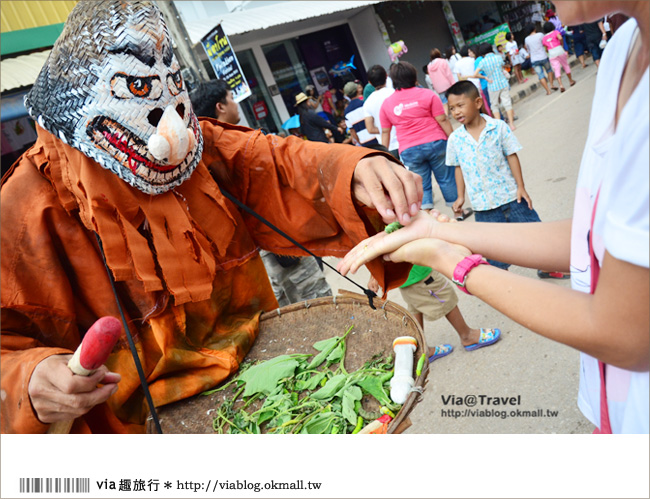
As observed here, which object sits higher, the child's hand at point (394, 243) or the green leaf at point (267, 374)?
the child's hand at point (394, 243)

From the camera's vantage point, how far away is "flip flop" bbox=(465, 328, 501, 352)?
3214 mm

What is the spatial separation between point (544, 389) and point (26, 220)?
251 cm

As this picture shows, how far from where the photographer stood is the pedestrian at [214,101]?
13.0 ft

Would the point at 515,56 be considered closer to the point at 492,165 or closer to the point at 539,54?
the point at 539,54

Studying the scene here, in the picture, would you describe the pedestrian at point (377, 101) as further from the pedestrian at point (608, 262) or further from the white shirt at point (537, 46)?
the white shirt at point (537, 46)

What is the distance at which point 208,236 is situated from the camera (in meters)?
1.80

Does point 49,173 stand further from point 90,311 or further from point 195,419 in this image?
point 195,419

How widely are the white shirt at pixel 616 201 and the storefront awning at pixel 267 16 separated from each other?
8777 mm

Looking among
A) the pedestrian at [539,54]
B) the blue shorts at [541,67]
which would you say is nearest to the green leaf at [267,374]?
the pedestrian at [539,54]

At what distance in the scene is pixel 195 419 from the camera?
5.64 ft

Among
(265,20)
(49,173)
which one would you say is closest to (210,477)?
(49,173)

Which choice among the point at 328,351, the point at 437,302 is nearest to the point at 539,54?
the point at 437,302

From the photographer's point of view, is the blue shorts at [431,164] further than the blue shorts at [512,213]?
Yes

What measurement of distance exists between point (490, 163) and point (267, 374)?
7.87 ft
